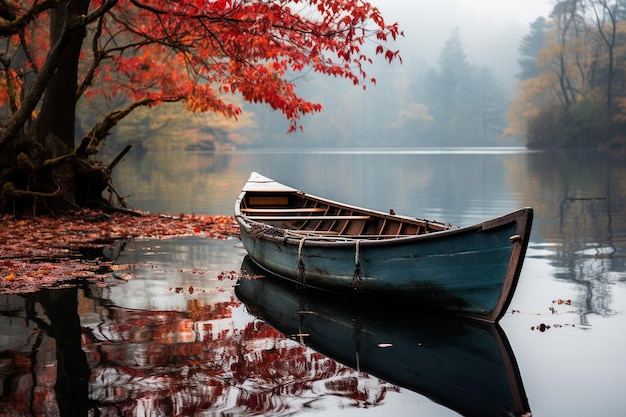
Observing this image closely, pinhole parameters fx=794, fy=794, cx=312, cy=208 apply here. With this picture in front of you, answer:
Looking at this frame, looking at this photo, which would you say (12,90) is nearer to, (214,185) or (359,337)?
(359,337)

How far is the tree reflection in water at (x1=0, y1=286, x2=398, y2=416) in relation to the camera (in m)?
5.60

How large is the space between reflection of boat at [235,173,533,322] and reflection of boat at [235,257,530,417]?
0.26 m

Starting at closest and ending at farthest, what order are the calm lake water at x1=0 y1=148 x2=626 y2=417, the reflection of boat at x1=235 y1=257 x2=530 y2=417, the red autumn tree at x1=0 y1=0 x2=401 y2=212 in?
the calm lake water at x1=0 y1=148 x2=626 y2=417 → the reflection of boat at x1=235 y1=257 x2=530 y2=417 → the red autumn tree at x1=0 y1=0 x2=401 y2=212

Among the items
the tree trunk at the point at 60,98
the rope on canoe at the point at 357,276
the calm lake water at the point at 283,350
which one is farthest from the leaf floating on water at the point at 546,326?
the tree trunk at the point at 60,98

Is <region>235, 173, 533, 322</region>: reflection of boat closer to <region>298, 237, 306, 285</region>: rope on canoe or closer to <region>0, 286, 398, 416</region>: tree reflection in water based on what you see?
<region>298, 237, 306, 285</region>: rope on canoe

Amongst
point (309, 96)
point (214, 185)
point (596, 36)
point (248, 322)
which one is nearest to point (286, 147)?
point (309, 96)

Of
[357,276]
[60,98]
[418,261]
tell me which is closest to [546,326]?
[418,261]

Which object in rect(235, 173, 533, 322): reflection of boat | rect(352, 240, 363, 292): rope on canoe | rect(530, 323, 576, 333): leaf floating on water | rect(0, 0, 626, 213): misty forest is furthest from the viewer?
rect(0, 0, 626, 213): misty forest

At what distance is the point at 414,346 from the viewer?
293 inches

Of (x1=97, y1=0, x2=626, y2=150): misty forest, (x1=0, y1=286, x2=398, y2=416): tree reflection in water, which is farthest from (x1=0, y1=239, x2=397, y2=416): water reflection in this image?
(x1=97, y1=0, x2=626, y2=150): misty forest

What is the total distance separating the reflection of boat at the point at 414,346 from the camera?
6102 mm

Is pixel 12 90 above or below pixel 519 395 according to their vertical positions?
above

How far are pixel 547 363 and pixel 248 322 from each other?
3.08 metres

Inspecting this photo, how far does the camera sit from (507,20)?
595ft
